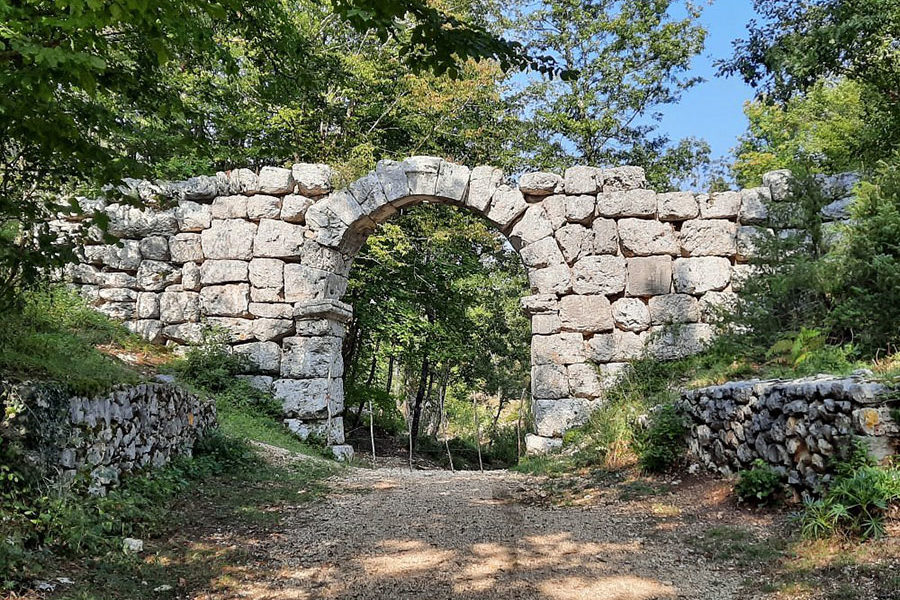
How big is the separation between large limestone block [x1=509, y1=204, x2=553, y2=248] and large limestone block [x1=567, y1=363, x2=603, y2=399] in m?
1.92

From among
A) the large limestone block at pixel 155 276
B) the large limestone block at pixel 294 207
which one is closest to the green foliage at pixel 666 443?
the large limestone block at pixel 294 207

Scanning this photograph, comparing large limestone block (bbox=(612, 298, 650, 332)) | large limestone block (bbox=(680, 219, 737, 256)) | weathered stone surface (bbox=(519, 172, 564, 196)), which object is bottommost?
large limestone block (bbox=(612, 298, 650, 332))

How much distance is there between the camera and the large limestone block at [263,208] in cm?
1026

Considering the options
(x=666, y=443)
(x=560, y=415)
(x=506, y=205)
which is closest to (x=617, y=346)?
(x=560, y=415)

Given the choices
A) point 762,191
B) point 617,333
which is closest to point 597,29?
point 762,191

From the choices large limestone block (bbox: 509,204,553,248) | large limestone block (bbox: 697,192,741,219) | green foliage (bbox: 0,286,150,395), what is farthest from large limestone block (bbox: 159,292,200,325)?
large limestone block (bbox: 697,192,741,219)

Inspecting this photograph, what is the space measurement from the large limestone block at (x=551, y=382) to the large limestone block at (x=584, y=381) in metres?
0.09

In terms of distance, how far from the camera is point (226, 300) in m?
10.2

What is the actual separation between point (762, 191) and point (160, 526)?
8741 mm

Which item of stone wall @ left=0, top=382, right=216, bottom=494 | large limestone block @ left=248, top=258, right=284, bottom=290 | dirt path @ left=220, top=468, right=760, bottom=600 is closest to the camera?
dirt path @ left=220, top=468, right=760, bottom=600

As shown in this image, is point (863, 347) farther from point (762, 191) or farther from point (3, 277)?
point (3, 277)

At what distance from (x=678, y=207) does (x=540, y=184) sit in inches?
78.9

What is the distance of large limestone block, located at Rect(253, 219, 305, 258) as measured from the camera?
1019 cm

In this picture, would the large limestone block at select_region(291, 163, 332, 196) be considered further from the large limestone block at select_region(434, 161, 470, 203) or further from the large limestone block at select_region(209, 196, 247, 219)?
the large limestone block at select_region(434, 161, 470, 203)
